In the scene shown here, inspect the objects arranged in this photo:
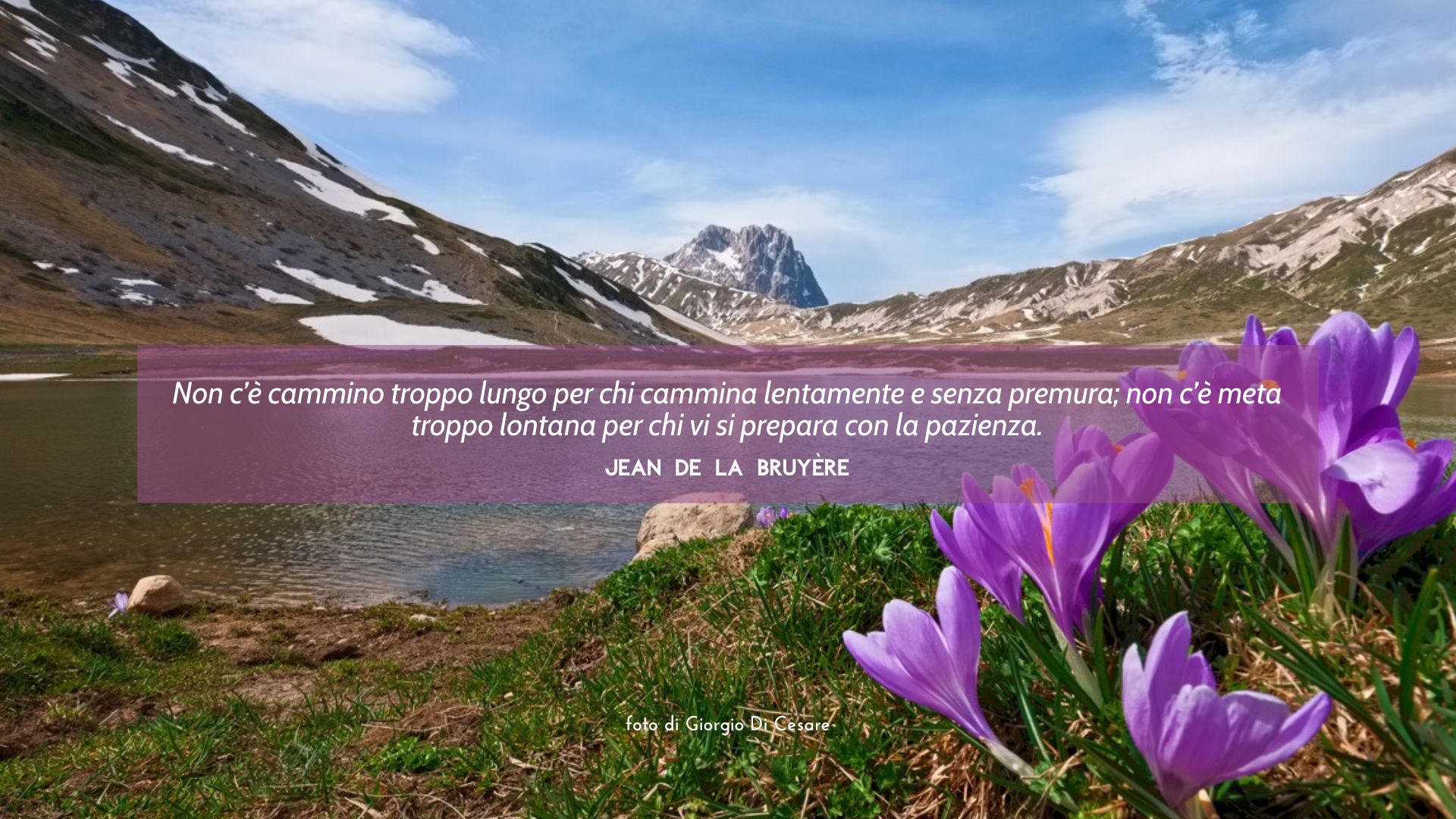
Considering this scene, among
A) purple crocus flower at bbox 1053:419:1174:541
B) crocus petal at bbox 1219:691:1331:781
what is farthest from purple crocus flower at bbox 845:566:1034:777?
crocus petal at bbox 1219:691:1331:781

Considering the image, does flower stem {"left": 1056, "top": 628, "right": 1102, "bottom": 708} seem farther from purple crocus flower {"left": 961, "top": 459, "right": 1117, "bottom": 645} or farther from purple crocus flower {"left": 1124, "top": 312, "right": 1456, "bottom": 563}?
purple crocus flower {"left": 1124, "top": 312, "right": 1456, "bottom": 563}

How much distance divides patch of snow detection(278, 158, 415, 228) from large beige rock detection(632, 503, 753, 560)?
14195 cm

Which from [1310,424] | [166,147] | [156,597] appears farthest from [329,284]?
[1310,424]

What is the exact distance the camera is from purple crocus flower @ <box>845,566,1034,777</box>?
1258mm

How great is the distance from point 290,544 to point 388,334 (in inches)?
3182

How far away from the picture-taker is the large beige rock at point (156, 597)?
37.2 feet

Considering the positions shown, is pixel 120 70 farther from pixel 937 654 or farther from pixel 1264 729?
pixel 1264 729

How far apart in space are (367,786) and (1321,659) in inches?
117

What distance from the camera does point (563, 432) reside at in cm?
3684

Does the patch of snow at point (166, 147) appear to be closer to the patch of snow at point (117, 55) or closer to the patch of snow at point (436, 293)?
the patch of snow at point (117, 55)

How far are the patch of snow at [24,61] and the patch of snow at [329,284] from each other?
4981 centimetres

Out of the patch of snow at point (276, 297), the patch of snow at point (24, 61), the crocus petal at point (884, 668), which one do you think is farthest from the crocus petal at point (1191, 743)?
the patch of snow at point (24, 61)

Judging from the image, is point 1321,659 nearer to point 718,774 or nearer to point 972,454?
point 718,774

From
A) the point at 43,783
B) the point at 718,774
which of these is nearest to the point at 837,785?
the point at 718,774
